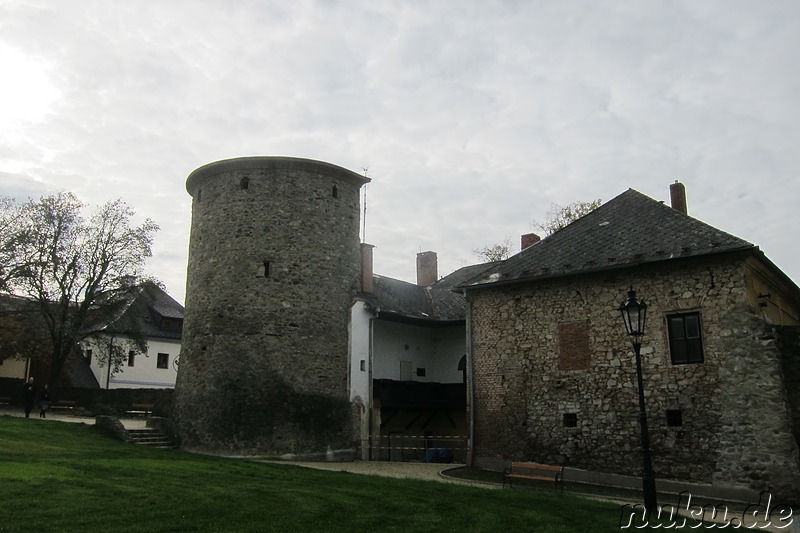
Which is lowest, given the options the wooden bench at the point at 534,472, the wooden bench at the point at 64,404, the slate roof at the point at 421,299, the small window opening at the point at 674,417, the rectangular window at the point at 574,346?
the wooden bench at the point at 534,472

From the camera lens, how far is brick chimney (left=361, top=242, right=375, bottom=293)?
2380 centimetres

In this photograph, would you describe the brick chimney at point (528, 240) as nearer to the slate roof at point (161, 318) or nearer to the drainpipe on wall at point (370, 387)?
the drainpipe on wall at point (370, 387)

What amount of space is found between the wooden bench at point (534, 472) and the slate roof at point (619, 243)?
531 centimetres

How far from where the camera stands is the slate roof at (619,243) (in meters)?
16.4

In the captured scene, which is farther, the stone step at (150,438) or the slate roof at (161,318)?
the slate roof at (161,318)

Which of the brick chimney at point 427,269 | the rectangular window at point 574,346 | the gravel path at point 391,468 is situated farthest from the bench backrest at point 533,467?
the brick chimney at point 427,269

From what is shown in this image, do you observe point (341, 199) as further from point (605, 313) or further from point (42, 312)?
point (42, 312)

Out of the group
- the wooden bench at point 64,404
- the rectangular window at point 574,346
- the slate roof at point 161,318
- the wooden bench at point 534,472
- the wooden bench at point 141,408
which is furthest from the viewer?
the slate roof at point 161,318

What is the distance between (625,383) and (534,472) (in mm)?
3292

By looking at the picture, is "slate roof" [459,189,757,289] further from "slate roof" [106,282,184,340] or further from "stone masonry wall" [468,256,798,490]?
"slate roof" [106,282,184,340]

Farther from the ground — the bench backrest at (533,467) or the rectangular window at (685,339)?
the rectangular window at (685,339)

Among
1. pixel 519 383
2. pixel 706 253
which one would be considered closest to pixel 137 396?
pixel 519 383

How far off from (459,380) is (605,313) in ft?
31.5

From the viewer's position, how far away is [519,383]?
61.5 ft
